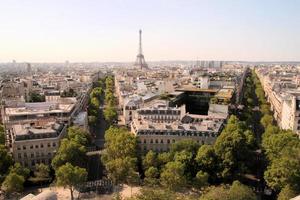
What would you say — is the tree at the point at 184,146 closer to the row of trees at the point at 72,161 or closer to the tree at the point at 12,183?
the row of trees at the point at 72,161

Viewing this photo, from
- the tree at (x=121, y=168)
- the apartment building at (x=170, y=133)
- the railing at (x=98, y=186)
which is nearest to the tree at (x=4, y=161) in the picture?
the railing at (x=98, y=186)

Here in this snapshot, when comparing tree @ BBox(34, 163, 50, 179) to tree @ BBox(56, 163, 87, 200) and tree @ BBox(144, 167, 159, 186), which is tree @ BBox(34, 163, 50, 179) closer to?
tree @ BBox(56, 163, 87, 200)

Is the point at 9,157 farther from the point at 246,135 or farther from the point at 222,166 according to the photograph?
the point at 246,135

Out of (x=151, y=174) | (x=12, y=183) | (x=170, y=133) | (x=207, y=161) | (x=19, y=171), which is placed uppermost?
(x=170, y=133)

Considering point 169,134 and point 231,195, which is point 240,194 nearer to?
point 231,195

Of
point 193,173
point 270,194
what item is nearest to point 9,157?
point 193,173

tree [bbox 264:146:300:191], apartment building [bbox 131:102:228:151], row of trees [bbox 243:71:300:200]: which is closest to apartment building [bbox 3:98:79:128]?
apartment building [bbox 131:102:228:151]

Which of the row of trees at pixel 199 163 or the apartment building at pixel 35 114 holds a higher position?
the apartment building at pixel 35 114

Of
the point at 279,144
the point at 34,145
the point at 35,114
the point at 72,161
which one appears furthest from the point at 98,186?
the point at 279,144

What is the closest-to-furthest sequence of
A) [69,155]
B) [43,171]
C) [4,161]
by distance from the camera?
[4,161] < [43,171] < [69,155]
